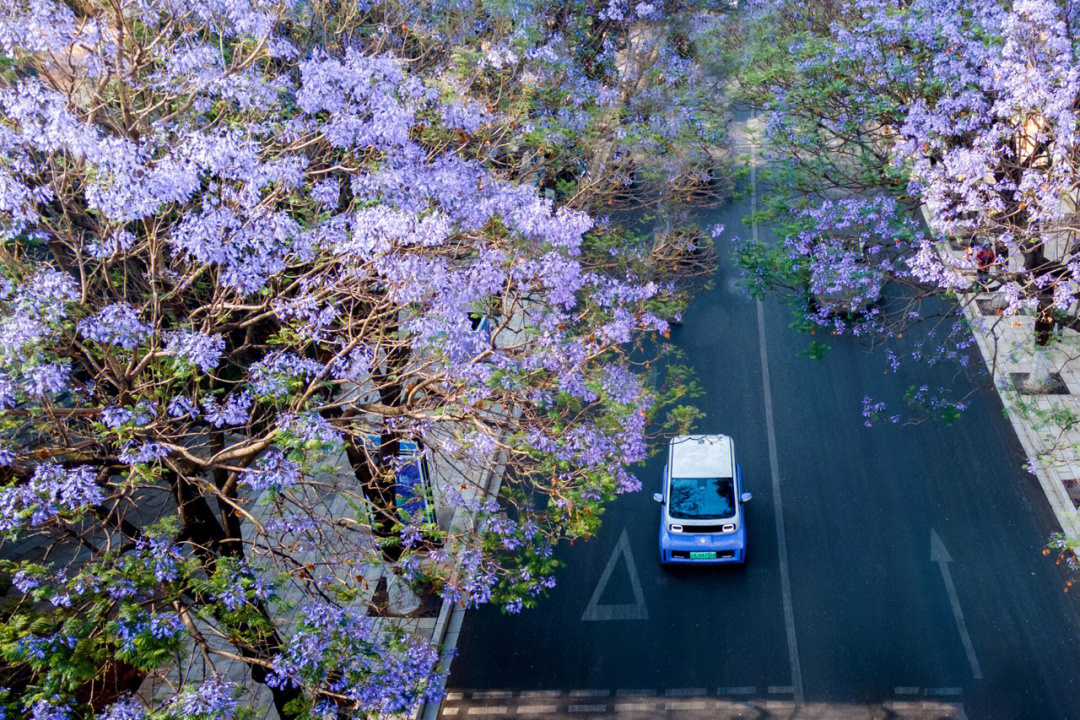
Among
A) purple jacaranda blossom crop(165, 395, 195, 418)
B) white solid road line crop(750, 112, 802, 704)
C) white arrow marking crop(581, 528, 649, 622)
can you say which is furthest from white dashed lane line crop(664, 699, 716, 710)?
purple jacaranda blossom crop(165, 395, 195, 418)

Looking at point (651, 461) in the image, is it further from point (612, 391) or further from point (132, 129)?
point (132, 129)

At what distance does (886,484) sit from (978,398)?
11.9 ft

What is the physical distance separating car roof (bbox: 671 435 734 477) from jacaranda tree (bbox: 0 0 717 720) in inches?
114

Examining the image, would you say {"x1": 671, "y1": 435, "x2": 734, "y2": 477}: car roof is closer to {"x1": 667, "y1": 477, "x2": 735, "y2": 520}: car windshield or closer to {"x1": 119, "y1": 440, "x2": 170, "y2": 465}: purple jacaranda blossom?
{"x1": 667, "y1": 477, "x2": 735, "y2": 520}: car windshield

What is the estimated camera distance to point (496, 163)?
48.6 feet

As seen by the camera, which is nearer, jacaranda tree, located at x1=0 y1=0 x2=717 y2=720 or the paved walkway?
jacaranda tree, located at x1=0 y1=0 x2=717 y2=720

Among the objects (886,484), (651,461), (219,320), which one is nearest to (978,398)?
(886,484)

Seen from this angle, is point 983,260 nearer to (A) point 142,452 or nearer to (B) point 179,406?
(B) point 179,406

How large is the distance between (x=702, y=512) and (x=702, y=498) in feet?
0.83

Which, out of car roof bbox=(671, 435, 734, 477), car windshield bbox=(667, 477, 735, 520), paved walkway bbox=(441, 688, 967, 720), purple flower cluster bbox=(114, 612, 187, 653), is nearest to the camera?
purple flower cluster bbox=(114, 612, 187, 653)

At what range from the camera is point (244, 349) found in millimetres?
10148

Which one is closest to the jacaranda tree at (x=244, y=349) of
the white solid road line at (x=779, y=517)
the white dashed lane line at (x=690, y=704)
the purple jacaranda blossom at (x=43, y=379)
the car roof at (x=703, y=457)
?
the purple jacaranda blossom at (x=43, y=379)

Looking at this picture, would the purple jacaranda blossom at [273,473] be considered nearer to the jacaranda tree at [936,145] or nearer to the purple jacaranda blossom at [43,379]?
the purple jacaranda blossom at [43,379]

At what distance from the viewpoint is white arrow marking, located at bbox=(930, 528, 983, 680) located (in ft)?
39.7
